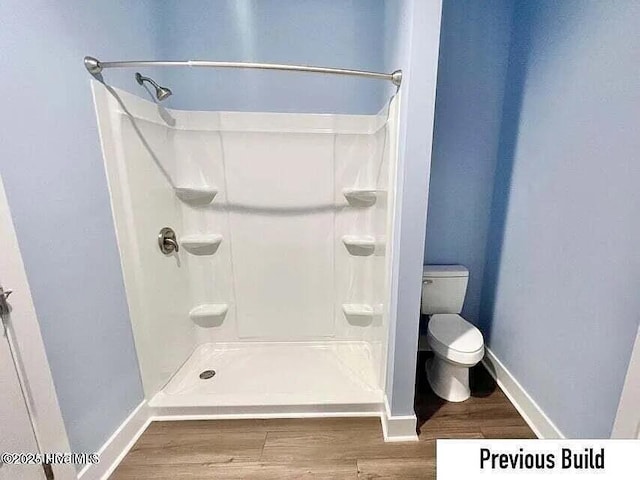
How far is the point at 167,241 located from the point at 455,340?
5.75 feet

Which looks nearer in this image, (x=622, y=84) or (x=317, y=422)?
(x=622, y=84)

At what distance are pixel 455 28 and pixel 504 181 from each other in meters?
0.95

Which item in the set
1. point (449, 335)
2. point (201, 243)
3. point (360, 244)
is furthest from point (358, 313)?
point (201, 243)

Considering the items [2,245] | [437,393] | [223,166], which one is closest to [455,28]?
[223,166]

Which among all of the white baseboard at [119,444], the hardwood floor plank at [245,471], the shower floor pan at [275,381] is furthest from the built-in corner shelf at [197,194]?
the hardwood floor plank at [245,471]

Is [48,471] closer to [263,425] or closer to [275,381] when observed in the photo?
[263,425]

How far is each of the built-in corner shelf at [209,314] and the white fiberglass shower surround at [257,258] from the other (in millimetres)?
11

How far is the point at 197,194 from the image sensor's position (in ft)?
6.16

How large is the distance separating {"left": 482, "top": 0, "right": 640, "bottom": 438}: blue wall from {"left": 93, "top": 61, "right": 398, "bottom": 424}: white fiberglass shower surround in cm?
77

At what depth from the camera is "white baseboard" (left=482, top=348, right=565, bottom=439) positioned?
137 centimetres

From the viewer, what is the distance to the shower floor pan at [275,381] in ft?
5.09

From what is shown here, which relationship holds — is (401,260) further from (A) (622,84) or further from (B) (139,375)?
(B) (139,375)

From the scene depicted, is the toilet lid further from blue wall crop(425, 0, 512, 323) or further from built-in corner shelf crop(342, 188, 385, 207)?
built-in corner shelf crop(342, 188, 385, 207)

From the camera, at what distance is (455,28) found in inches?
66.9
